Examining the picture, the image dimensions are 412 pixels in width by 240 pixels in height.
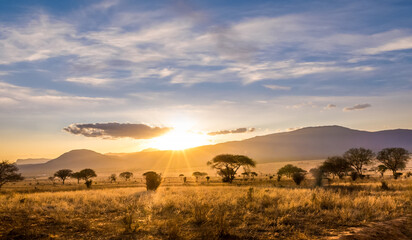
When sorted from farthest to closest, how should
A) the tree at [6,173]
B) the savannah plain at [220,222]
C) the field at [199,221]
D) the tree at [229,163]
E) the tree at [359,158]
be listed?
the tree at [229,163], the tree at [359,158], the tree at [6,173], the field at [199,221], the savannah plain at [220,222]

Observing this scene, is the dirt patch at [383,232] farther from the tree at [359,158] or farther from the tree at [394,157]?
the tree at [394,157]

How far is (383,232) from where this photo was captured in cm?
838

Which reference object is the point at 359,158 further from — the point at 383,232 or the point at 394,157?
the point at 383,232

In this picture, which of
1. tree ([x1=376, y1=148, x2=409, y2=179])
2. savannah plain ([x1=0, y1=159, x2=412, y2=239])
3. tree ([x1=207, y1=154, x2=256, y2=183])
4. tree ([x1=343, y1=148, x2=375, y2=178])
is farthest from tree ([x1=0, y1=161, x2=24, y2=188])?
tree ([x1=376, y1=148, x2=409, y2=179])

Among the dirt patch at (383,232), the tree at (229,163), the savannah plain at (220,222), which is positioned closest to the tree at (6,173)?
the tree at (229,163)

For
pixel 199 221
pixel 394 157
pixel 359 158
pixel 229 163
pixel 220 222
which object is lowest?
pixel 394 157

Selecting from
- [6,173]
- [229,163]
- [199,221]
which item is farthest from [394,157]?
[6,173]

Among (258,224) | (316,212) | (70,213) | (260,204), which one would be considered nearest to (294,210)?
(316,212)

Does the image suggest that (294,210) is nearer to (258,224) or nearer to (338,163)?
(258,224)

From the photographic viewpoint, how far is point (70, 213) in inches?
512

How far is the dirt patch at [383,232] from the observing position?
7.82m

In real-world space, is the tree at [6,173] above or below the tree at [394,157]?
above

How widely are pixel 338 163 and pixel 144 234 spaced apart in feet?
159

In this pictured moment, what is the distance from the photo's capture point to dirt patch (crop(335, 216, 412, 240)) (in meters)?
7.82
